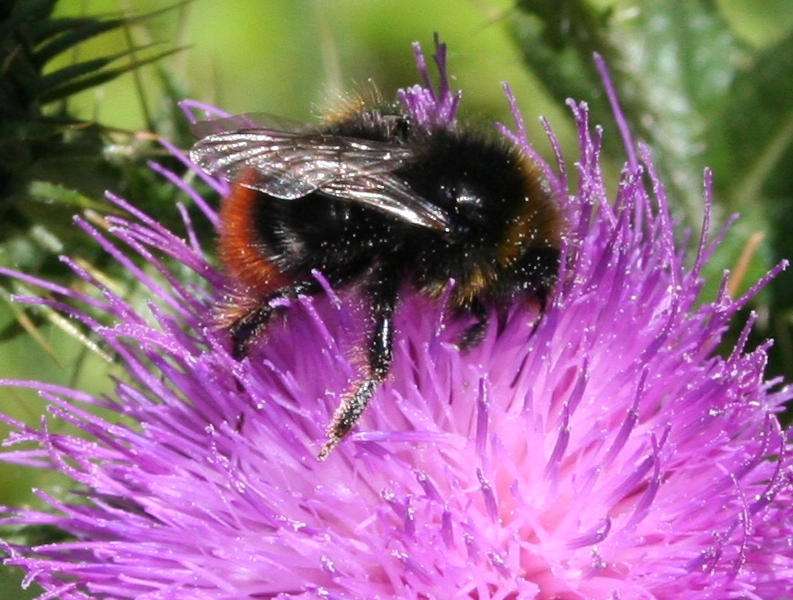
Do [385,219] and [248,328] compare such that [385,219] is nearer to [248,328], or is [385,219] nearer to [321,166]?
[321,166]

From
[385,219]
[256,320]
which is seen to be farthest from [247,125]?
[385,219]

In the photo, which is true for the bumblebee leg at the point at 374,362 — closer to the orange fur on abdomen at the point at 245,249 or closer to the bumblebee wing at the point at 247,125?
the orange fur on abdomen at the point at 245,249

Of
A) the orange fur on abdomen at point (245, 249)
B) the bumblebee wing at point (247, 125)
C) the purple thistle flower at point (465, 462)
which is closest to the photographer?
the purple thistle flower at point (465, 462)

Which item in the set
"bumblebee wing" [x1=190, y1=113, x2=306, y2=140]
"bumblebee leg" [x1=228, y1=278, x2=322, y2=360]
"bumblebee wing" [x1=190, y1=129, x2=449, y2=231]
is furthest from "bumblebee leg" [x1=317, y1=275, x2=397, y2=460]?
"bumblebee wing" [x1=190, y1=113, x2=306, y2=140]

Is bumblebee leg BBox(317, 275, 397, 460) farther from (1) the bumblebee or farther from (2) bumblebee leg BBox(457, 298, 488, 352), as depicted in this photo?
(2) bumblebee leg BBox(457, 298, 488, 352)

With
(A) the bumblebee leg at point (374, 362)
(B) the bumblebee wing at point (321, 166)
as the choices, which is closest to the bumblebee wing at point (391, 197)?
(B) the bumblebee wing at point (321, 166)

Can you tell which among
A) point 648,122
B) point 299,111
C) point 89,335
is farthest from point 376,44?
point 89,335

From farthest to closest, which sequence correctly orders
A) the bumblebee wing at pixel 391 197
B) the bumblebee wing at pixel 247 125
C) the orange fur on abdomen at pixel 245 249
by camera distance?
the bumblebee wing at pixel 247 125, the orange fur on abdomen at pixel 245 249, the bumblebee wing at pixel 391 197
